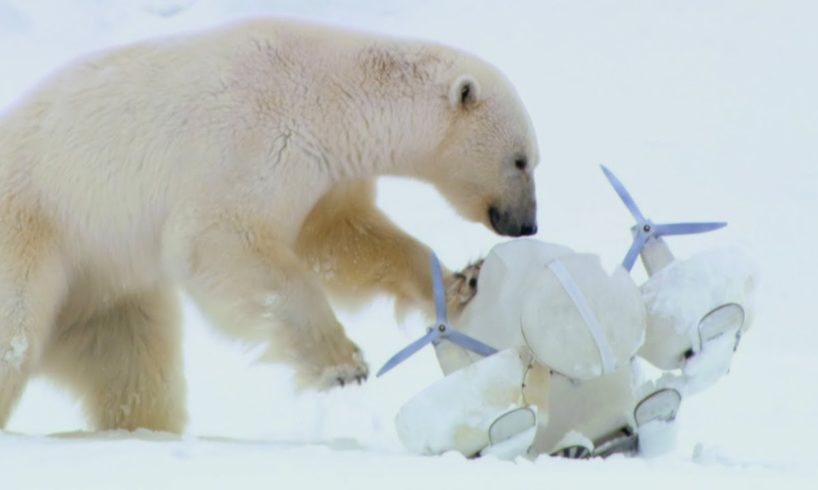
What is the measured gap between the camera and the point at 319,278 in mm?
4398

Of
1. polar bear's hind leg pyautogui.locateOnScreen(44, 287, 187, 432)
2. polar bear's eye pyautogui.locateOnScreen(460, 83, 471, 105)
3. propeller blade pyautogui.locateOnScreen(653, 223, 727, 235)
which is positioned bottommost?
polar bear's hind leg pyautogui.locateOnScreen(44, 287, 187, 432)

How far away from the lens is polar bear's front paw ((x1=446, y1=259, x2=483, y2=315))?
12.7 feet

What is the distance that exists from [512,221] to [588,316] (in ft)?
3.51

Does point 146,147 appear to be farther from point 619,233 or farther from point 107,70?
point 619,233

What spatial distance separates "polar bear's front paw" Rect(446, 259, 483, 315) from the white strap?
57 cm

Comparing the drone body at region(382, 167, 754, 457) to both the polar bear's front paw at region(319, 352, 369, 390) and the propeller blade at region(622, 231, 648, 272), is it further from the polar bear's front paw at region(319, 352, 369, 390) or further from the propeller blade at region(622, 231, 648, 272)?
the polar bear's front paw at region(319, 352, 369, 390)

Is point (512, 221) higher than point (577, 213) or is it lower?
higher

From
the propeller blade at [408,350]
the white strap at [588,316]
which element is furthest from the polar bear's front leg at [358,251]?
the white strap at [588,316]

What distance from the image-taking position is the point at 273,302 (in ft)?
12.8

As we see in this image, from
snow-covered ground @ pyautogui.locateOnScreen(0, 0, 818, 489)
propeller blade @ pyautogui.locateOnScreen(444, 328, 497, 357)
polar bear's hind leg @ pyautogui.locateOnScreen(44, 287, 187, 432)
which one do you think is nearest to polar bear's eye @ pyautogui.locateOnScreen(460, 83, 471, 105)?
snow-covered ground @ pyautogui.locateOnScreen(0, 0, 818, 489)

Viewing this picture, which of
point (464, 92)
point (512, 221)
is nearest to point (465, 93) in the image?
point (464, 92)

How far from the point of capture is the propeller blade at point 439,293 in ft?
12.3

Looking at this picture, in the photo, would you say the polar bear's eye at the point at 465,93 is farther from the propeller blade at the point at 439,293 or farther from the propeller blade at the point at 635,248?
the propeller blade at the point at 635,248

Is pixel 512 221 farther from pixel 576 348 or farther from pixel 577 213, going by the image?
pixel 577 213
